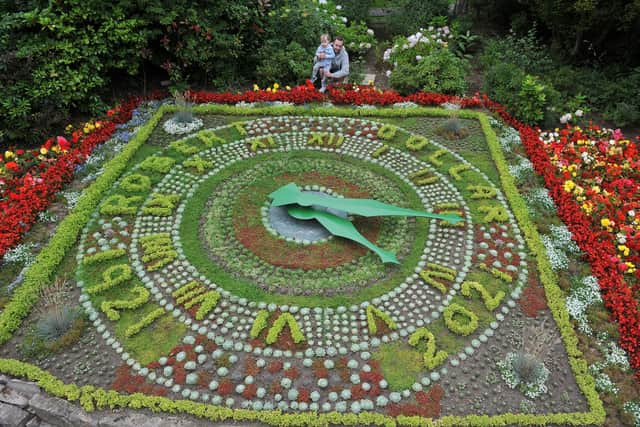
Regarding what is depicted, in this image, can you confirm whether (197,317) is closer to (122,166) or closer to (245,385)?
(245,385)

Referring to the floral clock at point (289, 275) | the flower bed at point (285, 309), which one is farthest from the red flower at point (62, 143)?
the floral clock at point (289, 275)

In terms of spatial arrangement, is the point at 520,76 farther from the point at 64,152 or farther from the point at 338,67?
the point at 64,152

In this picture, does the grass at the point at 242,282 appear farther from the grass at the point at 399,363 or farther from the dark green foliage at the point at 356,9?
the dark green foliage at the point at 356,9

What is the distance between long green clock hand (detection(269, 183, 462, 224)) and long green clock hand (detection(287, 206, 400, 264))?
165 millimetres

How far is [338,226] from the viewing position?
818 cm

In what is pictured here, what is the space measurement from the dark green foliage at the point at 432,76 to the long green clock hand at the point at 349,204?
18.3ft

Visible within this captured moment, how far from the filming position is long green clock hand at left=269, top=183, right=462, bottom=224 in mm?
8203

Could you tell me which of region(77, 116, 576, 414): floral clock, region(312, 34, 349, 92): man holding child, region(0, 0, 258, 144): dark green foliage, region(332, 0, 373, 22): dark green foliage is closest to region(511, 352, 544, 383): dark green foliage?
region(77, 116, 576, 414): floral clock

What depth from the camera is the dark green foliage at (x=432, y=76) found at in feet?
42.5

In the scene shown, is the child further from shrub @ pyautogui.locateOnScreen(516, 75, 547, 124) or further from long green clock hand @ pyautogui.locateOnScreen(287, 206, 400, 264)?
long green clock hand @ pyautogui.locateOnScreen(287, 206, 400, 264)

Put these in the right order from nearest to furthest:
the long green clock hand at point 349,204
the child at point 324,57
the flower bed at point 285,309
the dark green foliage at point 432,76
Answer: the flower bed at point 285,309 < the long green clock hand at point 349,204 < the child at point 324,57 < the dark green foliage at point 432,76

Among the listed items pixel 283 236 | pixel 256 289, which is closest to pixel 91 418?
pixel 256 289

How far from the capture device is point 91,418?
584 centimetres

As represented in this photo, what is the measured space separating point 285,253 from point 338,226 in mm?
986
